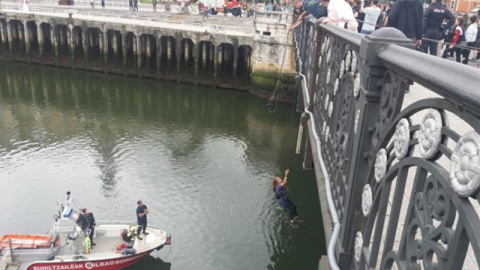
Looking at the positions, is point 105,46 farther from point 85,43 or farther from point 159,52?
point 159,52

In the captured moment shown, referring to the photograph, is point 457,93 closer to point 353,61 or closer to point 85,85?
point 353,61

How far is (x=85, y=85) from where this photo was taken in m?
31.6

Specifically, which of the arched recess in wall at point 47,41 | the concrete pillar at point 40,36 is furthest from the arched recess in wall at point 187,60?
the concrete pillar at point 40,36

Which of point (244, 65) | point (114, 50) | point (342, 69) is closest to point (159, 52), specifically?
point (114, 50)

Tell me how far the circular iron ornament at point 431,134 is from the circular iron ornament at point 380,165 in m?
0.56

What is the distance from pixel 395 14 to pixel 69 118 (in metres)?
21.4

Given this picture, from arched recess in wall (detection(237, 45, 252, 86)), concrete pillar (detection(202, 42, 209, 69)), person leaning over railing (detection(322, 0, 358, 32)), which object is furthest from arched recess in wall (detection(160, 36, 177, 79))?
person leaning over railing (detection(322, 0, 358, 32))

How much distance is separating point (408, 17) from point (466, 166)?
8115mm

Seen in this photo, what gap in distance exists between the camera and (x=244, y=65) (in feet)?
107

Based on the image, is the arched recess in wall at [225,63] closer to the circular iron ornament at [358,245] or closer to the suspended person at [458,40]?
the suspended person at [458,40]

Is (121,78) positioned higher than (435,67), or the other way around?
(435,67)

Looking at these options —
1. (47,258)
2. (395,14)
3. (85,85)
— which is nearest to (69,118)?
(85,85)

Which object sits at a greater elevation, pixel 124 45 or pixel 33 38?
pixel 124 45

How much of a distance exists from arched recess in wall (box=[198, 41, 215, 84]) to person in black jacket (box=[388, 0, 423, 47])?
79.0ft
